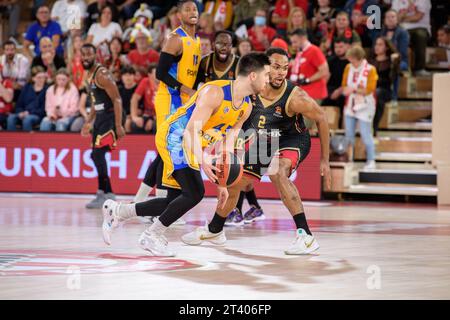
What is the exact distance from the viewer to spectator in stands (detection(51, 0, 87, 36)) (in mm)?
17984

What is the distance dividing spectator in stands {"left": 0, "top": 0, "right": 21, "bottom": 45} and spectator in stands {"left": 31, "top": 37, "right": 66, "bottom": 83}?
303cm

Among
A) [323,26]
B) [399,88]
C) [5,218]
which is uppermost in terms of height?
[323,26]

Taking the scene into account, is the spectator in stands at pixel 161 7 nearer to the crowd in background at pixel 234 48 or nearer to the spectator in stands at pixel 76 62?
the crowd in background at pixel 234 48

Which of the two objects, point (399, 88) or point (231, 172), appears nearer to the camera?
point (231, 172)

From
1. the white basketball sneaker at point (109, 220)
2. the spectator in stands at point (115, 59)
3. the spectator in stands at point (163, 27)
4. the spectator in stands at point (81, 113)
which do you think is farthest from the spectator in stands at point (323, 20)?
the white basketball sneaker at point (109, 220)

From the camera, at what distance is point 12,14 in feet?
65.7

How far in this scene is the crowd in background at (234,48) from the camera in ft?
47.9

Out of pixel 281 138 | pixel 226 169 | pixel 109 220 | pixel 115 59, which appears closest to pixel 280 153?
pixel 281 138

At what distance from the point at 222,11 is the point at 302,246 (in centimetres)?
1003

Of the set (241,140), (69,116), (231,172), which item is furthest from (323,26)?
(231,172)

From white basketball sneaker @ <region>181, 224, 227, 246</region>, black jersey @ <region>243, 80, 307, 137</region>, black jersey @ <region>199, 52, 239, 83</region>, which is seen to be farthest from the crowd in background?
white basketball sneaker @ <region>181, 224, 227, 246</region>
